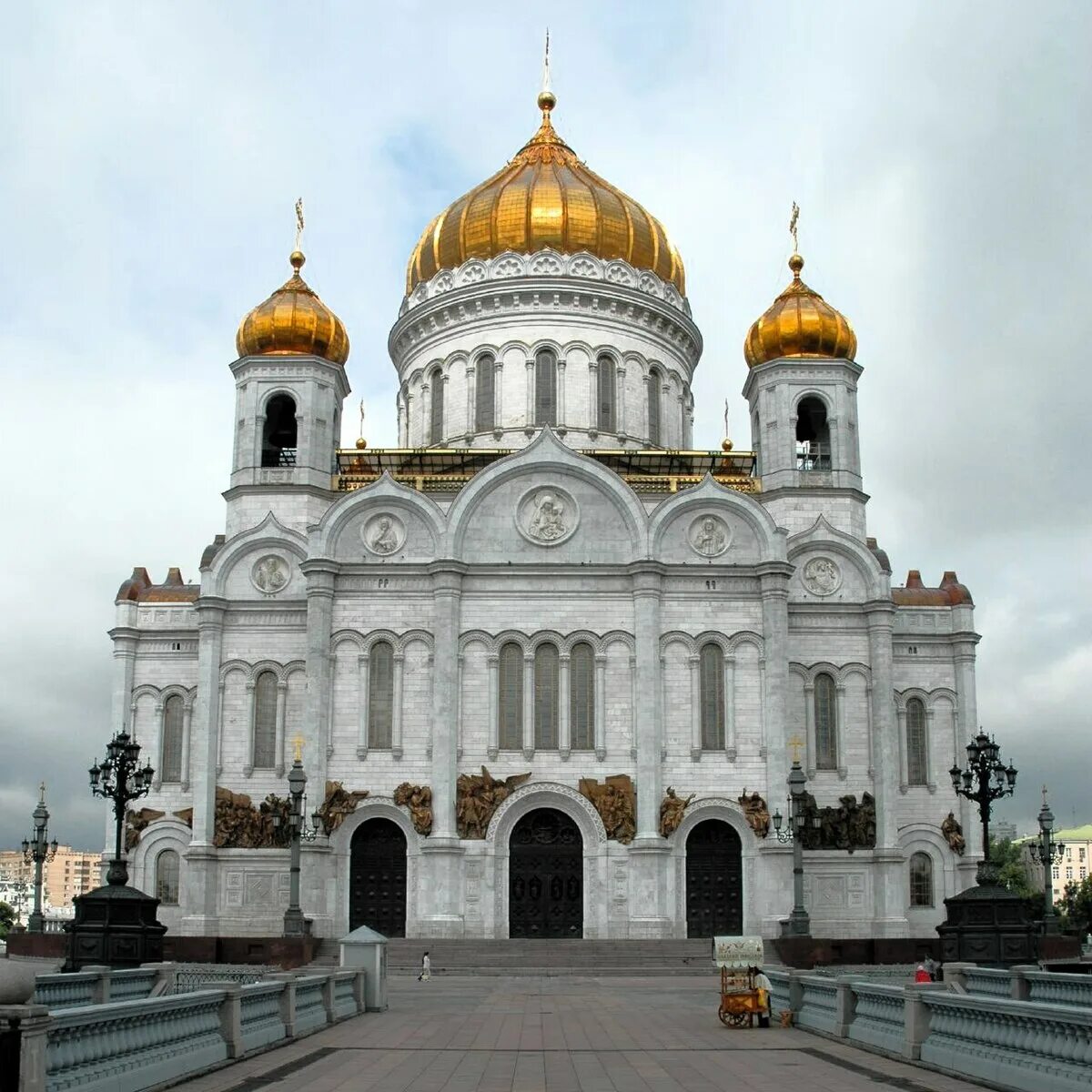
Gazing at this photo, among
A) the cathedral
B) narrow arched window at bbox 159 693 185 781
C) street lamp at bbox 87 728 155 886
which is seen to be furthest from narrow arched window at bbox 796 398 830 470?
street lamp at bbox 87 728 155 886

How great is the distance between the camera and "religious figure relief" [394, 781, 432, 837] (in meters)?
38.2

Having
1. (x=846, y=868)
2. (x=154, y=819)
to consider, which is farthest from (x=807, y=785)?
(x=154, y=819)

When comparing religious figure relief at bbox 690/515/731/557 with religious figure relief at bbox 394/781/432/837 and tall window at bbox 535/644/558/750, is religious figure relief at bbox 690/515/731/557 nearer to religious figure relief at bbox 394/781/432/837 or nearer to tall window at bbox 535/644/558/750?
tall window at bbox 535/644/558/750

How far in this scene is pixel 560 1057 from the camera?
15969 mm

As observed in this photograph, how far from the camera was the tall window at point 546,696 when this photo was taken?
39.2 metres

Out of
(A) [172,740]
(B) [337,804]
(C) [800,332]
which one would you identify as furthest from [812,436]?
(A) [172,740]

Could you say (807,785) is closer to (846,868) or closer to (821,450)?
(846,868)

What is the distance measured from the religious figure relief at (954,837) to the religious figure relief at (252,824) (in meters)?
17.5

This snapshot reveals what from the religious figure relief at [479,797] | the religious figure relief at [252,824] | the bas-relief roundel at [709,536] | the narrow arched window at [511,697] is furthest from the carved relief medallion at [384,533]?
the bas-relief roundel at [709,536]

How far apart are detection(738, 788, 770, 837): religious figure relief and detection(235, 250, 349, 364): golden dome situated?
17.1m

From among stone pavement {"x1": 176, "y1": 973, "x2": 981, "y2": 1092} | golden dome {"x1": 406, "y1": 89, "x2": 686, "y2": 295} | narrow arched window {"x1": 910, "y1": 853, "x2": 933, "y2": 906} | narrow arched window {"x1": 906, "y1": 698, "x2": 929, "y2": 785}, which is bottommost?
stone pavement {"x1": 176, "y1": 973, "x2": 981, "y2": 1092}

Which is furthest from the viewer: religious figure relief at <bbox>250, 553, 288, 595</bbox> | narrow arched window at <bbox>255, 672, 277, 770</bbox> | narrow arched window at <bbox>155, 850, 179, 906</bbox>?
religious figure relief at <bbox>250, 553, 288, 595</bbox>

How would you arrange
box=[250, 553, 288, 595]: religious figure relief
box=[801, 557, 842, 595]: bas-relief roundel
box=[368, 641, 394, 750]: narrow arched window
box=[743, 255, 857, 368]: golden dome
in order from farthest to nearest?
box=[743, 255, 857, 368]: golden dome
box=[801, 557, 842, 595]: bas-relief roundel
box=[250, 553, 288, 595]: religious figure relief
box=[368, 641, 394, 750]: narrow arched window

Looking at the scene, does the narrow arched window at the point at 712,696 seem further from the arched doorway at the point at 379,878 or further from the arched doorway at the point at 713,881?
the arched doorway at the point at 379,878
